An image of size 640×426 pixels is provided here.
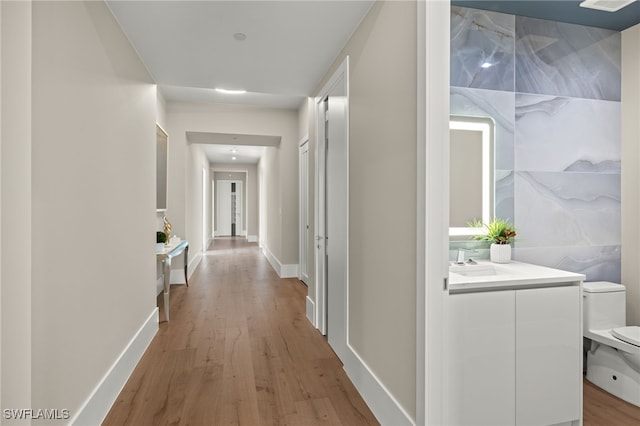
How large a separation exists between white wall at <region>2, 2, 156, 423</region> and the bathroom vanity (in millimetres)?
1685

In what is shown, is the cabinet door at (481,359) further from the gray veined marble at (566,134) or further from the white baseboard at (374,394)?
the gray veined marble at (566,134)

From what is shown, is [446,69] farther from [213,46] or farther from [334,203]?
[213,46]

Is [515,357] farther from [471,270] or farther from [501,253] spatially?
[501,253]

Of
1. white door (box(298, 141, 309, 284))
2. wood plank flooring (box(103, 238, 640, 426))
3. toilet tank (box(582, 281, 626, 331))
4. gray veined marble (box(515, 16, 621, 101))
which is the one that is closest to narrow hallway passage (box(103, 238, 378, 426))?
wood plank flooring (box(103, 238, 640, 426))

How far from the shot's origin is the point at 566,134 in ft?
8.80

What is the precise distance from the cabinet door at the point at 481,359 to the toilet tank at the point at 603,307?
3.63ft

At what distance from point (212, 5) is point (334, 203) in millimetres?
1584

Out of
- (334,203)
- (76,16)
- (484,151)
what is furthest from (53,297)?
(484,151)

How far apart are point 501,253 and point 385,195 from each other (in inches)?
40.7

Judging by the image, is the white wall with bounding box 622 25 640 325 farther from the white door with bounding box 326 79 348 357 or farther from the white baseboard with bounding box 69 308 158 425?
the white baseboard with bounding box 69 308 158 425

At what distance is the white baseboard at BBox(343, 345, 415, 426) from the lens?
1.69 metres

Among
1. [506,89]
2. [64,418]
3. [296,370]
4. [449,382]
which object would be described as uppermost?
[506,89]

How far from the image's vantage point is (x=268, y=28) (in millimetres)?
2260
